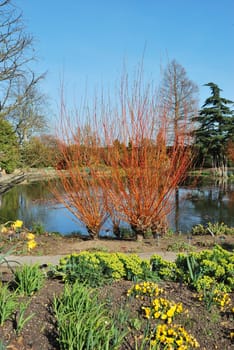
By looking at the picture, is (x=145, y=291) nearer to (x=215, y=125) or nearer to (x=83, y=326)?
(x=83, y=326)

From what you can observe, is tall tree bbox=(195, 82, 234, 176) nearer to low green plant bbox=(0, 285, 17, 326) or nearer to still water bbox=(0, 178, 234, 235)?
still water bbox=(0, 178, 234, 235)

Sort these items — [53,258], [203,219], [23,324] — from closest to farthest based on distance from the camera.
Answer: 1. [23,324]
2. [53,258]
3. [203,219]

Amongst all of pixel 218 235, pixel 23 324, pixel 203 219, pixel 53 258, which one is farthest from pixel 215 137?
pixel 23 324

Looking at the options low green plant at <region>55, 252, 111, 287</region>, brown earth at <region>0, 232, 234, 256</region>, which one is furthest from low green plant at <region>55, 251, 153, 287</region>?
brown earth at <region>0, 232, 234, 256</region>

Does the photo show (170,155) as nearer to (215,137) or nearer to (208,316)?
(208,316)

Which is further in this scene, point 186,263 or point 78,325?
point 186,263

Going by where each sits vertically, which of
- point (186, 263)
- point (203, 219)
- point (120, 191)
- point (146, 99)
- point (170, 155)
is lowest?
point (203, 219)

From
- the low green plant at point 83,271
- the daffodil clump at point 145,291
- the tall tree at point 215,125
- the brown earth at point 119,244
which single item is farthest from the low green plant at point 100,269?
the tall tree at point 215,125

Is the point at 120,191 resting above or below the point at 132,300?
above

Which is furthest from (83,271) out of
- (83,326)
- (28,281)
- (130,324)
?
(83,326)

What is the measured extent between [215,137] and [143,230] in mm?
17465

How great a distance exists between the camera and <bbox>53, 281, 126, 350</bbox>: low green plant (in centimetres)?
156

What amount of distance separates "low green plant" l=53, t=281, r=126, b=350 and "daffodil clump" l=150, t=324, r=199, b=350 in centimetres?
22

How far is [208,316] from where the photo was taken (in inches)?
81.9
